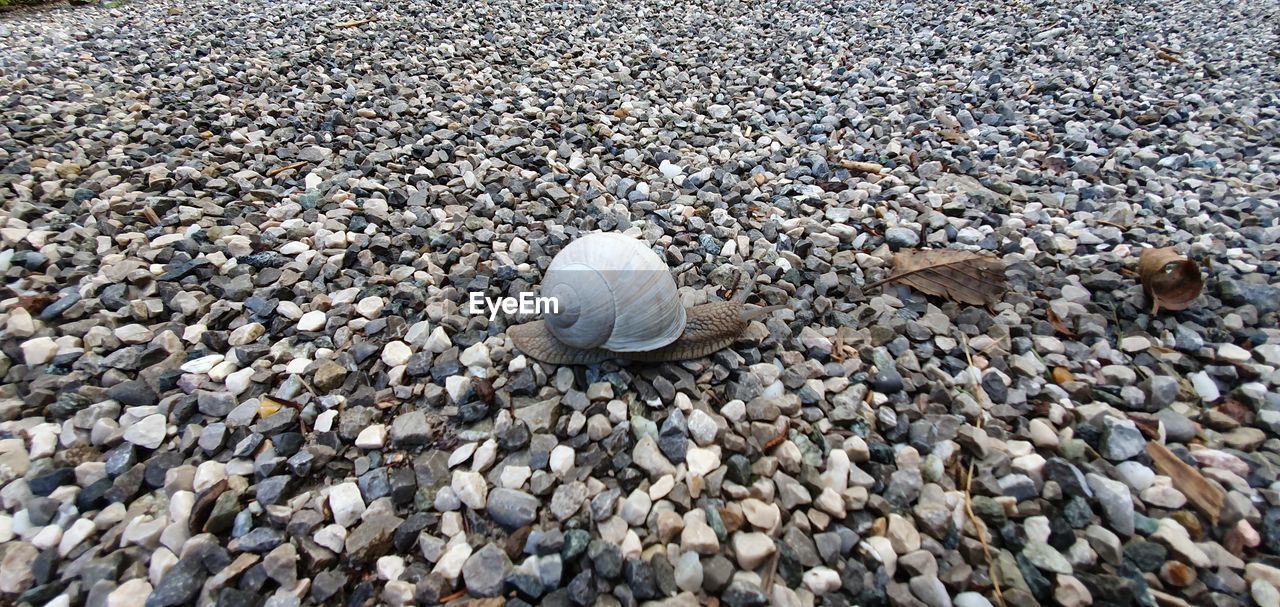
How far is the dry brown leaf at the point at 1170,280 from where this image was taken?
8.60 ft

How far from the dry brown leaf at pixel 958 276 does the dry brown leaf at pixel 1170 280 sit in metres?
0.59

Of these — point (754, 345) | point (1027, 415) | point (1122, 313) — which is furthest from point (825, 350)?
point (1122, 313)

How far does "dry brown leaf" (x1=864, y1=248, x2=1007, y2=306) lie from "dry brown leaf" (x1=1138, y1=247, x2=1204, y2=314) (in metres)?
0.59

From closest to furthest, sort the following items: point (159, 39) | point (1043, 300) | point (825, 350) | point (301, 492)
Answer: point (301, 492), point (825, 350), point (1043, 300), point (159, 39)

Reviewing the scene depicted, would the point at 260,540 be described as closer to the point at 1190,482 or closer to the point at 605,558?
the point at 605,558

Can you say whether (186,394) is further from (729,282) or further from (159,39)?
(159,39)

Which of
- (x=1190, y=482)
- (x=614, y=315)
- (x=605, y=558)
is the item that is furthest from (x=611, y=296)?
(x=1190, y=482)

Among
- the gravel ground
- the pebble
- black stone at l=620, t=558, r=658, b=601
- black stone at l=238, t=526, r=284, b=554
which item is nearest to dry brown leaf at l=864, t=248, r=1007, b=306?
the gravel ground

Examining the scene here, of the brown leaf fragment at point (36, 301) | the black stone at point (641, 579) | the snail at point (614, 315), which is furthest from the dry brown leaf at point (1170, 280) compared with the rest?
the brown leaf fragment at point (36, 301)

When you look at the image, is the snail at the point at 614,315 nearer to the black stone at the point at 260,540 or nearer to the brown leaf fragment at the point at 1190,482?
the black stone at the point at 260,540

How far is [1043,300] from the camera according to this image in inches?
110

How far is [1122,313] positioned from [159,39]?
23.1ft

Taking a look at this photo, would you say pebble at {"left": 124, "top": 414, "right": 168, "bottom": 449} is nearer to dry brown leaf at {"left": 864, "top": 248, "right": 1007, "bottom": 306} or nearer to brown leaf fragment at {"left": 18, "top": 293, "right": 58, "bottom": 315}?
brown leaf fragment at {"left": 18, "top": 293, "right": 58, "bottom": 315}

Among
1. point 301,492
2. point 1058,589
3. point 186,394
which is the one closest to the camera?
point 1058,589
